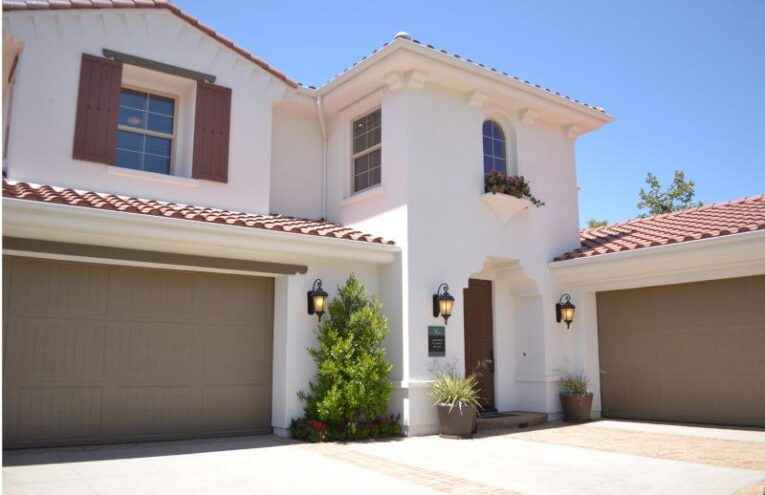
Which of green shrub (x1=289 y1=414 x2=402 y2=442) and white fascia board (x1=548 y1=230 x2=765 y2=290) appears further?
white fascia board (x1=548 y1=230 x2=765 y2=290)

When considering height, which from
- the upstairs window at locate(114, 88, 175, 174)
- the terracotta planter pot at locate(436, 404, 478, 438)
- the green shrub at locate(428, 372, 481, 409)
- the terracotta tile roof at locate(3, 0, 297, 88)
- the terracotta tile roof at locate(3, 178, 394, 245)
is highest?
the terracotta tile roof at locate(3, 0, 297, 88)

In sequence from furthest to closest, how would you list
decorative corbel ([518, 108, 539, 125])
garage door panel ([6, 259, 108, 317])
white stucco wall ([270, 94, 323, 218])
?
decorative corbel ([518, 108, 539, 125]) → white stucco wall ([270, 94, 323, 218]) → garage door panel ([6, 259, 108, 317])

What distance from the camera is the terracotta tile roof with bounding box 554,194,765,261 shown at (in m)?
10.1

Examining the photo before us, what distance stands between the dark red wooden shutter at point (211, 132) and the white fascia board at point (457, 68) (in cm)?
203

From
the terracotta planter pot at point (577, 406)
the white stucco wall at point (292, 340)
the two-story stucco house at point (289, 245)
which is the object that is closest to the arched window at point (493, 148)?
the two-story stucco house at point (289, 245)

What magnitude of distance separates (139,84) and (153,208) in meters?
3.09

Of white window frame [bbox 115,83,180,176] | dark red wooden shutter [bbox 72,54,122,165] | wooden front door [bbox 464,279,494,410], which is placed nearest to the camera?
dark red wooden shutter [bbox 72,54,122,165]

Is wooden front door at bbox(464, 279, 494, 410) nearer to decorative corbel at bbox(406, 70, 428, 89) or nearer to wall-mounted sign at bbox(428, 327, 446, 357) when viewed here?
wall-mounted sign at bbox(428, 327, 446, 357)

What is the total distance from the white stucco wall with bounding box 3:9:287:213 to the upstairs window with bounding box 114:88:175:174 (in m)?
0.20

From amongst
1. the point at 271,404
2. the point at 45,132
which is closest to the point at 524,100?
the point at 271,404

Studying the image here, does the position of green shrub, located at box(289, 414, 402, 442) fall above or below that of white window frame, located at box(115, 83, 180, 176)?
below

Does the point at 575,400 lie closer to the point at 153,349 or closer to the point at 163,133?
the point at 153,349

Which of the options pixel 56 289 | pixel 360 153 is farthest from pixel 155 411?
pixel 360 153

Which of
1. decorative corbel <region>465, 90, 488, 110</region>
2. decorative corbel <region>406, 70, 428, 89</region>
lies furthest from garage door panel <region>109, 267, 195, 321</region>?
decorative corbel <region>465, 90, 488, 110</region>
